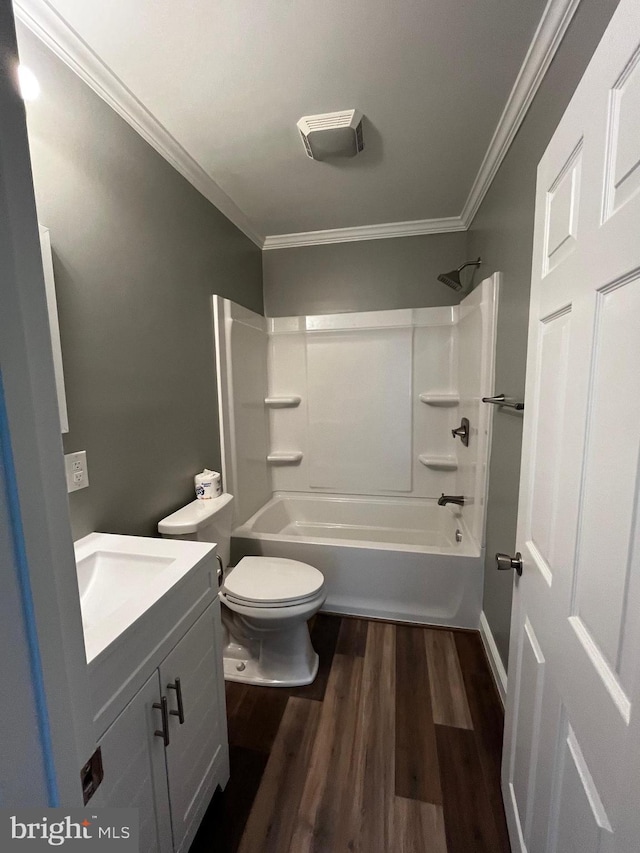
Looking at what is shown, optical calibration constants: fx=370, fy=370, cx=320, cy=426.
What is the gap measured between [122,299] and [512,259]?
5.22 feet

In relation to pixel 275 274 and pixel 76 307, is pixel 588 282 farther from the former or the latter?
pixel 275 274

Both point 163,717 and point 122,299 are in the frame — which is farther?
point 122,299

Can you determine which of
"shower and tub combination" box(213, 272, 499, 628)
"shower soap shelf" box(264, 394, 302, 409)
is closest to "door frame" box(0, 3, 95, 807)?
"shower and tub combination" box(213, 272, 499, 628)

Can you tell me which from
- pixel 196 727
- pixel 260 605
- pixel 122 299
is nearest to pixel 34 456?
pixel 196 727

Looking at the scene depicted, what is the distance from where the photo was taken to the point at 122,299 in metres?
1.42

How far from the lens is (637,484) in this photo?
493mm

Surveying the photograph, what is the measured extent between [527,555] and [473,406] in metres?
1.32

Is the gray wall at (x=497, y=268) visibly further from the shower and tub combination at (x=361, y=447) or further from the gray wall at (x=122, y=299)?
the gray wall at (x=122, y=299)

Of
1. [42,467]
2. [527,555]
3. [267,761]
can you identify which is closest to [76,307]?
[42,467]

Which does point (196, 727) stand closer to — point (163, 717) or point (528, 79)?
point (163, 717)

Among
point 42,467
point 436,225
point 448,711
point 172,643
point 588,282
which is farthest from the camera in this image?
point 436,225

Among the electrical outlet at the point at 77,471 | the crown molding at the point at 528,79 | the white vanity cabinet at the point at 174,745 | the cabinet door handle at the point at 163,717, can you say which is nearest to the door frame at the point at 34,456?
the white vanity cabinet at the point at 174,745

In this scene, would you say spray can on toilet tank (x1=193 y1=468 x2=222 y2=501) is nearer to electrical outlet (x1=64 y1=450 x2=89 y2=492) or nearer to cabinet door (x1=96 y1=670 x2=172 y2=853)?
electrical outlet (x1=64 y1=450 x2=89 y2=492)

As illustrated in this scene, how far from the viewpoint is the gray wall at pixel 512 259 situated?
3.53 ft
